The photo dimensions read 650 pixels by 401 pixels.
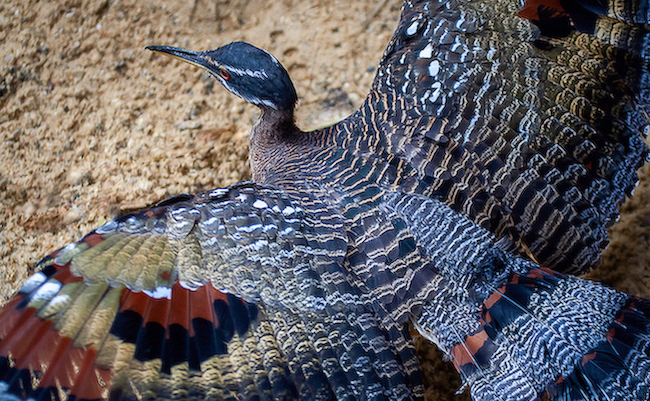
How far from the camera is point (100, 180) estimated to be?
346 centimetres

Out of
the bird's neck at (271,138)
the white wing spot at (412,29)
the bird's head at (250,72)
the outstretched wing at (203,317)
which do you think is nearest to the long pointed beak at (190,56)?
the bird's head at (250,72)

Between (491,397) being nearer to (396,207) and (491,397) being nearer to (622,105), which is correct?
(396,207)

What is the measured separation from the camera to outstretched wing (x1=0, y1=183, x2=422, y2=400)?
1.47 meters

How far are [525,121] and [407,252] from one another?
3.10 feet

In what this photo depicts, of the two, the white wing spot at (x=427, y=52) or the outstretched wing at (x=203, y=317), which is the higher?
the white wing spot at (x=427, y=52)

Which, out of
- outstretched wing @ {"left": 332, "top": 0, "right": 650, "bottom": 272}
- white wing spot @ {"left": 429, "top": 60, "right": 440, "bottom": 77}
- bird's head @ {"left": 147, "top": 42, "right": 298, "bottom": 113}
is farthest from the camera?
bird's head @ {"left": 147, "top": 42, "right": 298, "bottom": 113}

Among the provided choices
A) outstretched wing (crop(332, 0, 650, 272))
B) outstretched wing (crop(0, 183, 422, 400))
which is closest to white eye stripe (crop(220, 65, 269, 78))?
outstretched wing (crop(332, 0, 650, 272))

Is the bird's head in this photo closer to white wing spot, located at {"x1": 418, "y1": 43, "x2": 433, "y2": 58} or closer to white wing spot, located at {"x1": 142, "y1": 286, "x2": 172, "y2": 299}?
white wing spot, located at {"x1": 418, "y1": 43, "x2": 433, "y2": 58}

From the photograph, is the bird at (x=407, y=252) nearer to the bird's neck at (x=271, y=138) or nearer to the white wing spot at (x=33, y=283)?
the white wing spot at (x=33, y=283)

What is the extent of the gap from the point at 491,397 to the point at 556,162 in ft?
3.99

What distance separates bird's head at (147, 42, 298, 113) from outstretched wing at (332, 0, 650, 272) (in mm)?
811

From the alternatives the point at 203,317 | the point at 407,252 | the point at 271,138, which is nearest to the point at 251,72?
the point at 271,138

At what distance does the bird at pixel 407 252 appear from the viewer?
1538 millimetres

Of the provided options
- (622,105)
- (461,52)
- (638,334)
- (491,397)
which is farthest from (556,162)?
(491,397)
